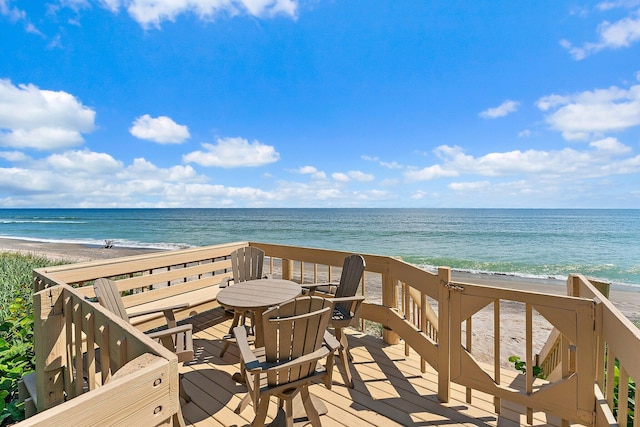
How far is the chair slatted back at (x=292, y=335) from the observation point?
1.69 metres

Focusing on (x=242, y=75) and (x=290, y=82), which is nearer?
(x=242, y=75)

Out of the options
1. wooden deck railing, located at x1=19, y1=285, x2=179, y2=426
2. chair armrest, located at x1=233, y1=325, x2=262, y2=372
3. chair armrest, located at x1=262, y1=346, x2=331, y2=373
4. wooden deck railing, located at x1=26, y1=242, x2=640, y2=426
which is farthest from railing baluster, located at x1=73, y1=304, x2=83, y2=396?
chair armrest, located at x1=262, y1=346, x2=331, y2=373

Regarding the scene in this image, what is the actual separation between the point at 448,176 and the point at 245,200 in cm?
4577

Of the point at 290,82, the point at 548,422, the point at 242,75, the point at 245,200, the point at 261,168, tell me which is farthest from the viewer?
the point at 245,200

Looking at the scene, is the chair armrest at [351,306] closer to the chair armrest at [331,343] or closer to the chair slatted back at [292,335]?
the chair armrest at [331,343]

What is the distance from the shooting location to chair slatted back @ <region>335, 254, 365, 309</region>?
290cm

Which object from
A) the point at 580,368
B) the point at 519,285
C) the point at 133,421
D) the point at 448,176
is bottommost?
the point at 519,285

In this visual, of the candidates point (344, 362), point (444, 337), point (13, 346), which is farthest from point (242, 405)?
point (13, 346)

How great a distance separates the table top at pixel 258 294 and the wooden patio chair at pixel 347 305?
0.31 meters

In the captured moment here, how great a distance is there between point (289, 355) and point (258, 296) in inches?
42.8

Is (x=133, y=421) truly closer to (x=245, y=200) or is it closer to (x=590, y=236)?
(x=590, y=236)

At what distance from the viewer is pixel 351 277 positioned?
9.69ft

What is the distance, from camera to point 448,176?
47.5 m

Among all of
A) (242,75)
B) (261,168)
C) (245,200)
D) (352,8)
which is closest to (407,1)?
(352,8)
